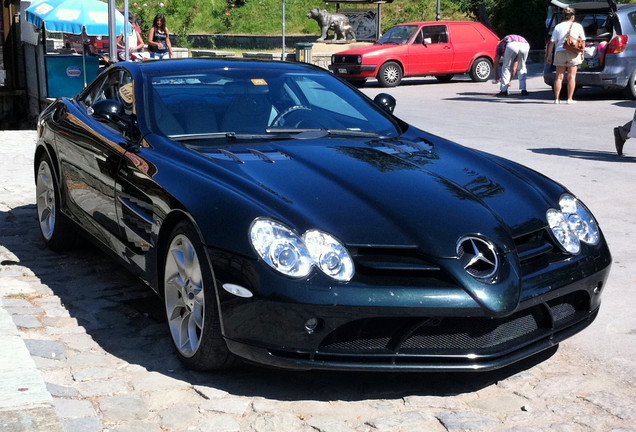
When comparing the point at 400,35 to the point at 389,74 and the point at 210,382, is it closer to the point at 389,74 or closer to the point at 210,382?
the point at 389,74

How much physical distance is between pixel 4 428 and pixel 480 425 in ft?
6.19

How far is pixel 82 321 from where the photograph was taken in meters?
5.61

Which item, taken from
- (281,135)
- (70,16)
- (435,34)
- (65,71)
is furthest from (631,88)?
(281,135)

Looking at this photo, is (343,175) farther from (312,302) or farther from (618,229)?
(618,229)

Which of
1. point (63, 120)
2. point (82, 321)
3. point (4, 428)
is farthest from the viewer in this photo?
point (63, 120)

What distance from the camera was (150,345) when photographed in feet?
17.0

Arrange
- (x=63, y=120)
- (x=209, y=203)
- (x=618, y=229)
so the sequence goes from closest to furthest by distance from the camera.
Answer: (x=209, y=203) < (x=63, y=120) < (x=618, y=229)

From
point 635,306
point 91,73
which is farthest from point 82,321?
point 91,73

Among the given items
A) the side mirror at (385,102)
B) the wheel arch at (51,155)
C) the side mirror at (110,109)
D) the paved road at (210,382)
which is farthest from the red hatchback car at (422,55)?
the side mirror at (110,109)

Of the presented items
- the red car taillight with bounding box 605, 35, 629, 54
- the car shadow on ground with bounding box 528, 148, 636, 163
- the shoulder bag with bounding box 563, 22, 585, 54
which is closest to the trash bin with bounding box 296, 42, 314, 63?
the red car taillight with bounding box 605, 35, 629, 54

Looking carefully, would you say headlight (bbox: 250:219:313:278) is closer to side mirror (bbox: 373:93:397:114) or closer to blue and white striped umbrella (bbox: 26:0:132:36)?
side mirror (bbox: 373:93:397:114)

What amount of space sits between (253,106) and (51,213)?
2.10 meters

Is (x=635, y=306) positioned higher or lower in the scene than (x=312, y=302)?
lower

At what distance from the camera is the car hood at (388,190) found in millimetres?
4379
